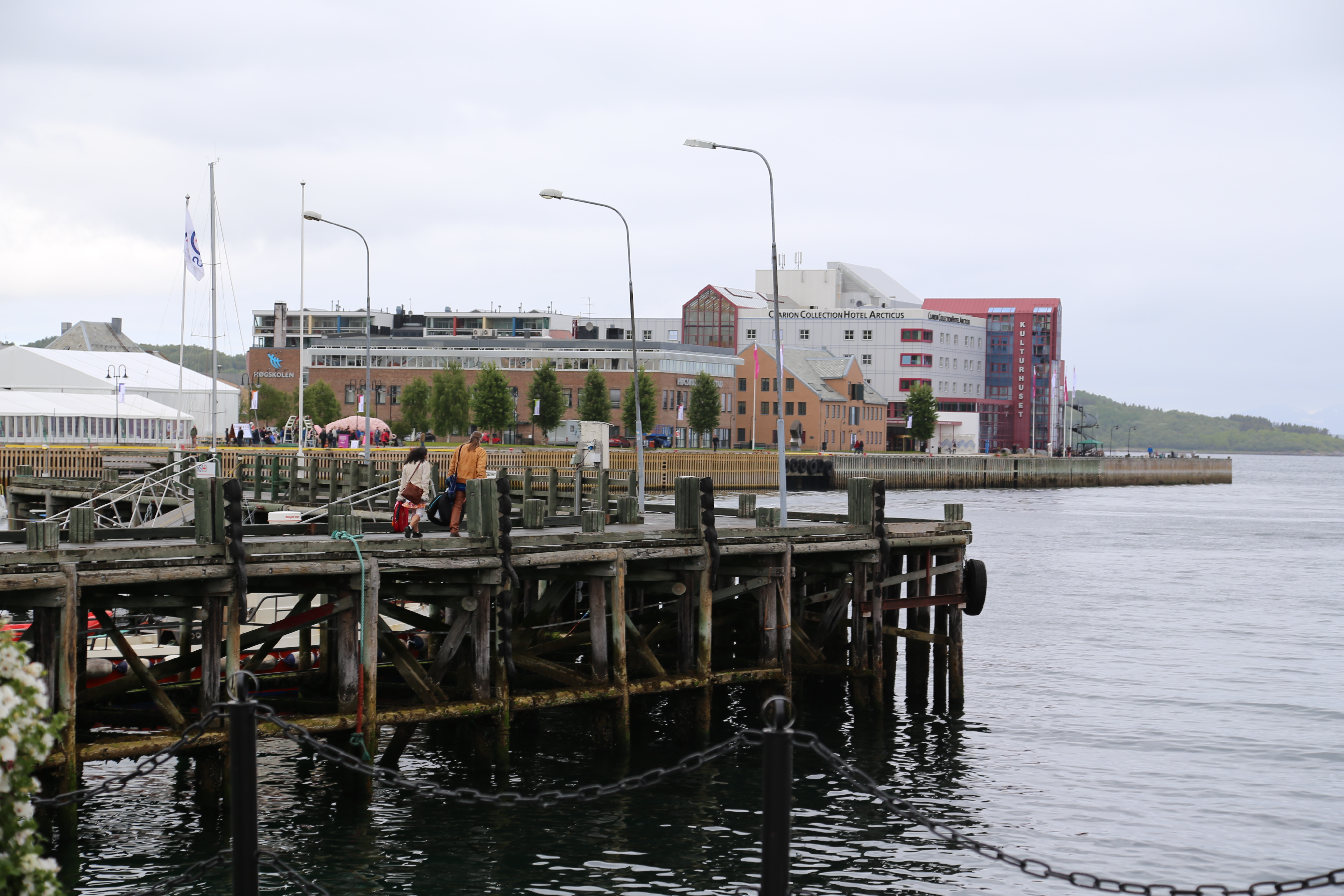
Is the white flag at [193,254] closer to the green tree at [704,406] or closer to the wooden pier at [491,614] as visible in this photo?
the wooden pier at [491,614]

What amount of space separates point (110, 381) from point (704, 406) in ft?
172

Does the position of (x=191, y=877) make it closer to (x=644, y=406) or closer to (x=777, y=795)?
(x=777, y=795)

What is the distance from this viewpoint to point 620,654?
19.8m

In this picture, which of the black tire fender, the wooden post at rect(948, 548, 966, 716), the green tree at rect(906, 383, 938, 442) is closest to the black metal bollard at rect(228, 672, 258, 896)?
Result: the black tire fender

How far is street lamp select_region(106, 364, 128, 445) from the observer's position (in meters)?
79.9

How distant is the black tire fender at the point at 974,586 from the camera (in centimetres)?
2461

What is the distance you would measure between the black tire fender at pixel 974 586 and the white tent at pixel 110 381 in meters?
68.6

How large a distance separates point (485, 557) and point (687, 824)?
4532 millimetres

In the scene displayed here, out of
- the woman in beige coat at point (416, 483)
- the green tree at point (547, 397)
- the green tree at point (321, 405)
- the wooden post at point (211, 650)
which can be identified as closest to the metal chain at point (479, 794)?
the wooden post at point (211, 650)

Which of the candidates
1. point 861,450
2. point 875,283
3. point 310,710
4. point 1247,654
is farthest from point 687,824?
point 875,283

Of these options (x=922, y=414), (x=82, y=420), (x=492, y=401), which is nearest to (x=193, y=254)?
(x=82, y=420)

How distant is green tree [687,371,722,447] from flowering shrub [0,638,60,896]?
11481cm

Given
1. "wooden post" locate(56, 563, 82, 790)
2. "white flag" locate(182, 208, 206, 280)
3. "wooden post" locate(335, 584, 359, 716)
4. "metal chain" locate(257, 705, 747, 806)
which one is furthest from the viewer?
"white flag" locate(182, 208, 206, 280)

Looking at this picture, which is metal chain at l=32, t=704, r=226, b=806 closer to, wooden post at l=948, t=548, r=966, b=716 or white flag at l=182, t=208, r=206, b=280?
wooden post at l=948, t=548, r=966, b=716
